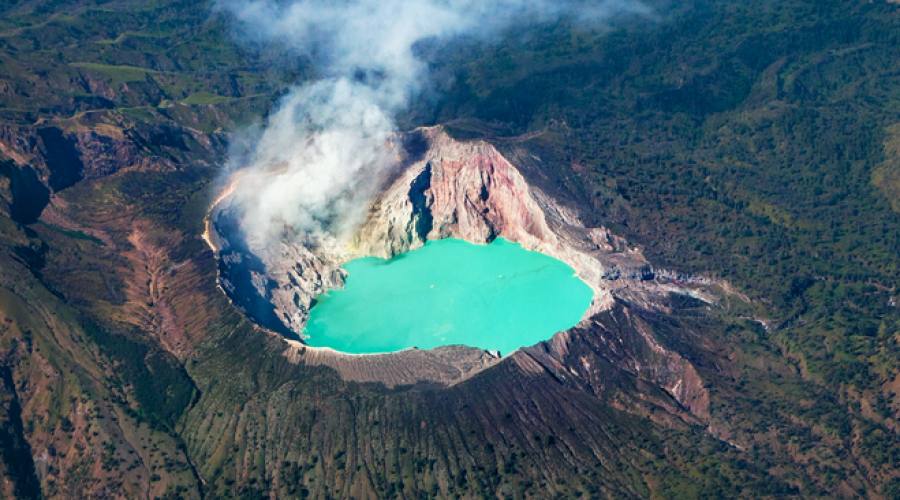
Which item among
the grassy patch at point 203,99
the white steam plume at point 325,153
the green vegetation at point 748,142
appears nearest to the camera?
the green vegetation at point 748,142

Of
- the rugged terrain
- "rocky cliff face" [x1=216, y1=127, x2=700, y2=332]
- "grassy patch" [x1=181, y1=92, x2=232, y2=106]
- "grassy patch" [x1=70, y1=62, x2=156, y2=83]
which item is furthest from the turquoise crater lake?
"grassy patch" [x1=70, y1=62, x2=156, y2=83]

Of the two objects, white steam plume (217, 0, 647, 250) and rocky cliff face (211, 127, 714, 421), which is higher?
white steam plume (217, 0, 647, 250)

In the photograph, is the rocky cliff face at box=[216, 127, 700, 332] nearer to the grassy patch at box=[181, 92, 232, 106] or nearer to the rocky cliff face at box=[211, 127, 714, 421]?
the rocky cliff face at box=[211, 127, 714, 421]

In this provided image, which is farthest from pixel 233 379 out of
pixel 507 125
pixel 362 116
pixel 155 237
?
pixel 507 125

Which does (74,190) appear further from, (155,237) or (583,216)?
(583,216)

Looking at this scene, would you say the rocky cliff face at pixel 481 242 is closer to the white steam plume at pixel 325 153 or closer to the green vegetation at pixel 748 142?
the white steam plume at pixel 325 153

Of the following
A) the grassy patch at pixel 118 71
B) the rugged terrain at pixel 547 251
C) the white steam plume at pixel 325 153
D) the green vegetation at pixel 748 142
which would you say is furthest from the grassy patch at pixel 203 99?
the green vegetation at pixel 748 142

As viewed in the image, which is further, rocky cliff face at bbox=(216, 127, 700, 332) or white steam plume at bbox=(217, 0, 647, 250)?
white steam plume at bbox=(217, 0, 647, 250)

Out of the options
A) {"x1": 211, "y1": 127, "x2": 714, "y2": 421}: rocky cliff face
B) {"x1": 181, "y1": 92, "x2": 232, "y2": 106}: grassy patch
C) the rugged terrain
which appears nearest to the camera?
the rugged terrain
